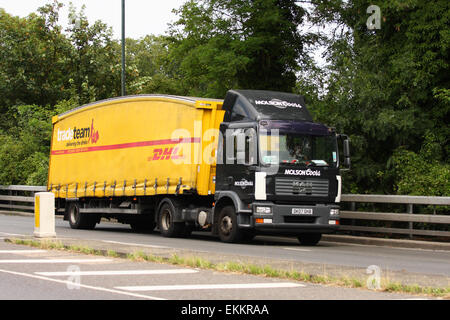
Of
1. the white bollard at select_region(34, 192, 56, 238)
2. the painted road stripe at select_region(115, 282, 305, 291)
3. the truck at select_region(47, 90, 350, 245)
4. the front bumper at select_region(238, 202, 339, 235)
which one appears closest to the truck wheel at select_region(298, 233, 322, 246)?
the truck at select_region(47, 90, 350, 245)

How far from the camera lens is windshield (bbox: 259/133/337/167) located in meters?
17.8

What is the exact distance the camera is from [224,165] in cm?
1873

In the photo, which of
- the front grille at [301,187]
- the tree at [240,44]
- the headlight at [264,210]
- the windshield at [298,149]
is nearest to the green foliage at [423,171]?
the windshield at [298,149]

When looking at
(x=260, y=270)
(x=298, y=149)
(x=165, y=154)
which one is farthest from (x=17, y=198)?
(x=260, y=270)

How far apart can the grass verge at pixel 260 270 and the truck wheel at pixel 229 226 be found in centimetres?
466

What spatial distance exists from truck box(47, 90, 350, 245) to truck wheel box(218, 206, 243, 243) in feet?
0.08

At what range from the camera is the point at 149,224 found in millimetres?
24422

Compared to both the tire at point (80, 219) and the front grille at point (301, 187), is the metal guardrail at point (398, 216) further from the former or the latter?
the tire at point (80, 219)

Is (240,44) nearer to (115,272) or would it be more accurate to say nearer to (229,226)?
(229,226)

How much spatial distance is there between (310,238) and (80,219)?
837 centimetres

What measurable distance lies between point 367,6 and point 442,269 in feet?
36.9

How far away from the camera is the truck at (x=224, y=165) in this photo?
1786 centimetres
